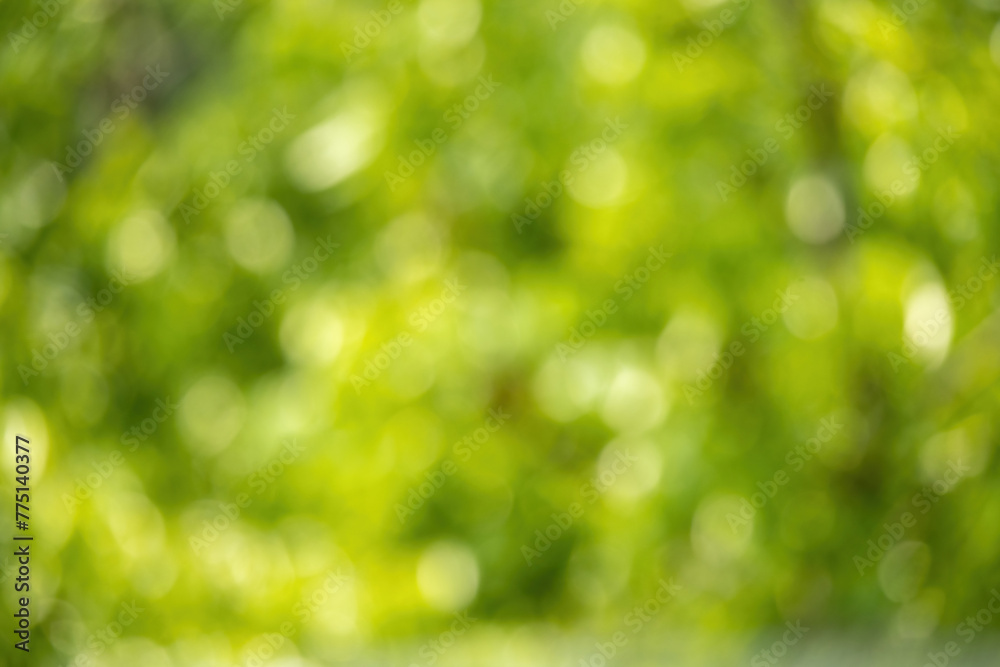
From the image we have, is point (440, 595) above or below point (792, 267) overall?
below

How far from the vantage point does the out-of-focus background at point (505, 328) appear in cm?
58

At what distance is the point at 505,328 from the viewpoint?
756 mm

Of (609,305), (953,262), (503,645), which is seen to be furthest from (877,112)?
(503,645)

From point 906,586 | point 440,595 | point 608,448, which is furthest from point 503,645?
point 906,586

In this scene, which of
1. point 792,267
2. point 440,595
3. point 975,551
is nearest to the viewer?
point 975,551

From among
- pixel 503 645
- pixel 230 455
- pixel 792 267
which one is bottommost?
pixel 503 645

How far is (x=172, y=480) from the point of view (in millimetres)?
778

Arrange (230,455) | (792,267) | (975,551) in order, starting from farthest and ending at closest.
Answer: (230,455), (792,267), (975,551)

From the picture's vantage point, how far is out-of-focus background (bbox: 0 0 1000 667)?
576mm

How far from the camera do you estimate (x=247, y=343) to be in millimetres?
879

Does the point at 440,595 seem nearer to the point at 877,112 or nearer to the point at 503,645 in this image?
the point at 503,645

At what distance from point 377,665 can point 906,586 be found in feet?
1.11

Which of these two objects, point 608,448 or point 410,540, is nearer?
point 608,448

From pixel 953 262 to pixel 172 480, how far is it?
59 cm
